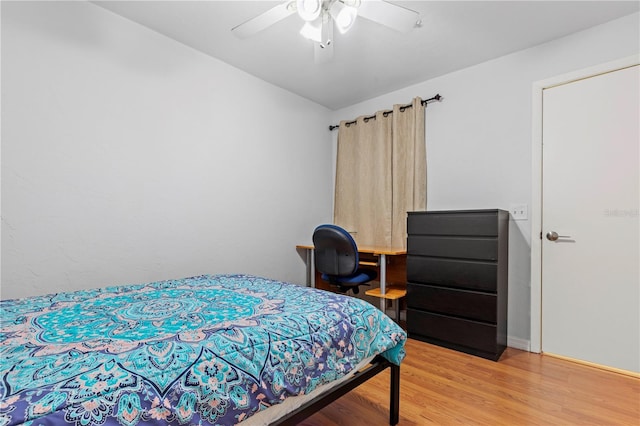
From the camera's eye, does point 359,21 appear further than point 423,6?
Yes

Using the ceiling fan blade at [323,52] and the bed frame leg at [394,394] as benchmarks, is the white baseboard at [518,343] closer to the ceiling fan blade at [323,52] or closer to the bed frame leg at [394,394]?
the bed frame leg at [394,394]

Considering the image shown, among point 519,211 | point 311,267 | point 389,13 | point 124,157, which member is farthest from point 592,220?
point 124,157

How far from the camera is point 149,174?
94.0 inches

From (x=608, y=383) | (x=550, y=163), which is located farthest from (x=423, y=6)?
(x=608, y=383)

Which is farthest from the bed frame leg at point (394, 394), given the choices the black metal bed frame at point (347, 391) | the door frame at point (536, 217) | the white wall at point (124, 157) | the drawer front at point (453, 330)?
the white wall at point (124, 157)

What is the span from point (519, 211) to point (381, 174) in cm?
139

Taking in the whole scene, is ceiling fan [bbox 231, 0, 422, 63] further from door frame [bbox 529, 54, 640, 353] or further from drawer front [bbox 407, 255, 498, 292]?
drawer front [bbox 407, 255, 498, 292]

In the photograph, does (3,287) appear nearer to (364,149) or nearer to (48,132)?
(48,132)

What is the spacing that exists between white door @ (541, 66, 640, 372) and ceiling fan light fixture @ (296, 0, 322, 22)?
6.77ft

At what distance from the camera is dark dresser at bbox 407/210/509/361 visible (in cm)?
240

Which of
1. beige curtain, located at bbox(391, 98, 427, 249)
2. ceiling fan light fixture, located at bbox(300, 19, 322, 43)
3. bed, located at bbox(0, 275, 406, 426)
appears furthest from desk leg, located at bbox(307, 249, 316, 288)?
ceiling fan light fixture, located at bbox(300, 19, 322, 43)

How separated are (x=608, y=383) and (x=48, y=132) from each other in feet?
12.8

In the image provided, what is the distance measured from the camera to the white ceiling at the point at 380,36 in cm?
214

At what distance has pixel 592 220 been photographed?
7.72ft
